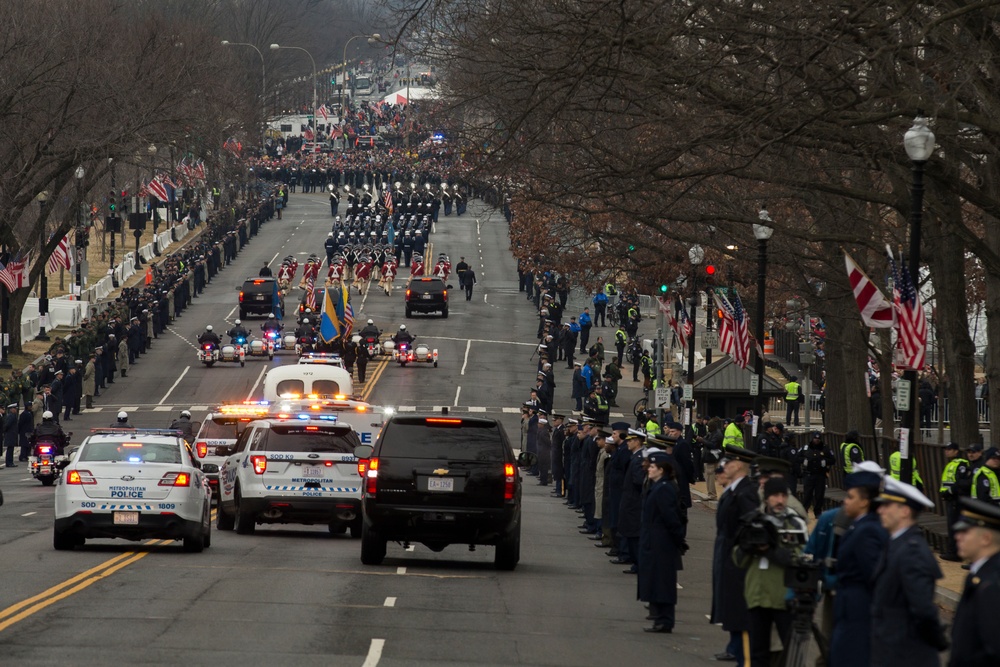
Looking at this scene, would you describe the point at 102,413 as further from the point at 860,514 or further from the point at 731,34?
the point at 860,514

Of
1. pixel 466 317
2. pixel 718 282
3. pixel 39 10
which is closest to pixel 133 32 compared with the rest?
pixel 39 10

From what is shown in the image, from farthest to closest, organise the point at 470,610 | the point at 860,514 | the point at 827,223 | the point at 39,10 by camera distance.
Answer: the point at 39,10 → the point at 827,223 → the point at 470,610 → the point at 860,514

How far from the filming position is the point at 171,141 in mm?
57094

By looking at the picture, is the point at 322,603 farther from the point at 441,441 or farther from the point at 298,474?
the point at 298,474

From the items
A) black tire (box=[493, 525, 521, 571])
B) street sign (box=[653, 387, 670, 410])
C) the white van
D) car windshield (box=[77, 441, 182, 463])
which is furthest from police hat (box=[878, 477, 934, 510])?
street sign (box=[653, 387, 670, 410])

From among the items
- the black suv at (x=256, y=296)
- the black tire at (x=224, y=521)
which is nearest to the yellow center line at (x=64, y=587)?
the black tire at (x=224, y=521)

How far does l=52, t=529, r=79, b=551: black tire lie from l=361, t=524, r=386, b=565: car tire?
11.1ft

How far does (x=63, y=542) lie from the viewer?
2034cm

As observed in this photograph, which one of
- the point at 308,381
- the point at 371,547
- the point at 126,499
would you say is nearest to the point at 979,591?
the point at 371,547

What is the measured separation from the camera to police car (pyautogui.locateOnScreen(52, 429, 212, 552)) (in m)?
19.8

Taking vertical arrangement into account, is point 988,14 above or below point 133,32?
below

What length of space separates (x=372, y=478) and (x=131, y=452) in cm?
312

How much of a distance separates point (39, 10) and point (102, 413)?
18512 mm

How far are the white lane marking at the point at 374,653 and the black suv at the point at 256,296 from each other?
2265 inches
